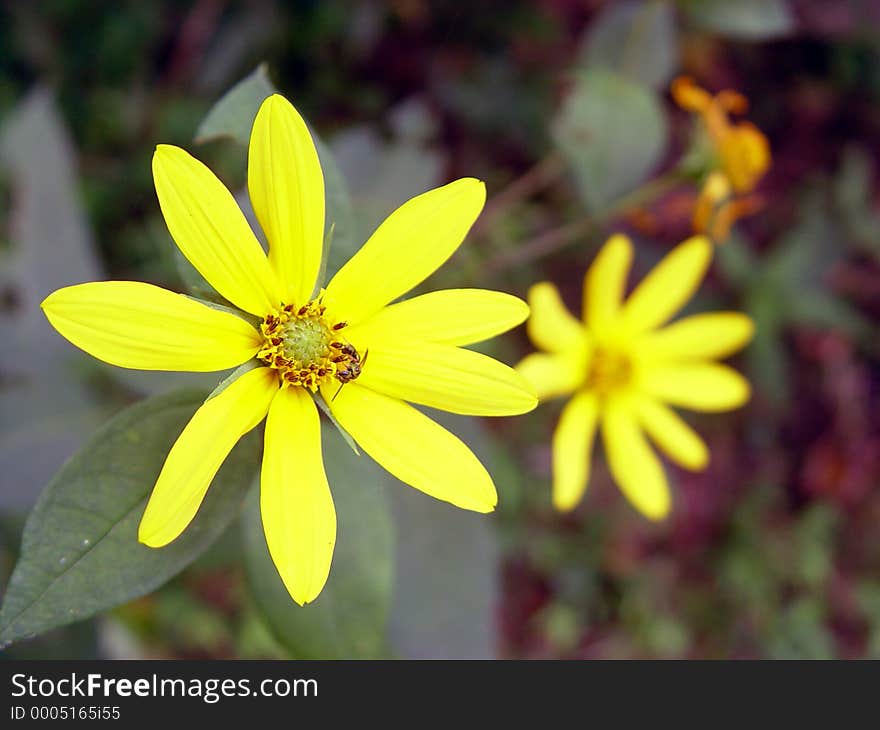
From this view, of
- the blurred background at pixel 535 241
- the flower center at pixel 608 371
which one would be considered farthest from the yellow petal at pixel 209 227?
the flower center at pixel 608 371

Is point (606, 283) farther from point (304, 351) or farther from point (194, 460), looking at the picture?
point (194, 460)

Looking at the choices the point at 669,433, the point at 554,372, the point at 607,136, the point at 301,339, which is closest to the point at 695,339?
Answer: the point at 669,433

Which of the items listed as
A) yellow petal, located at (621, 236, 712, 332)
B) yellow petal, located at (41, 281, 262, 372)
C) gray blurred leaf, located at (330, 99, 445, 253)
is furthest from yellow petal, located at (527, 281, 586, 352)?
yellow petal, located at (41, 281, 262, 372)

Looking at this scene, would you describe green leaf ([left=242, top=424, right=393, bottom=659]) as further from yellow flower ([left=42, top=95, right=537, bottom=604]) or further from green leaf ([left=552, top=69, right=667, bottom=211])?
green leaf ([left=552, top=69, right=667, bottom=211])

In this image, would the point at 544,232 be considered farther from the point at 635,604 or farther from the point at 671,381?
the point at 635,604

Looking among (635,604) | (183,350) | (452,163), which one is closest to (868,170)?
(452,163)
